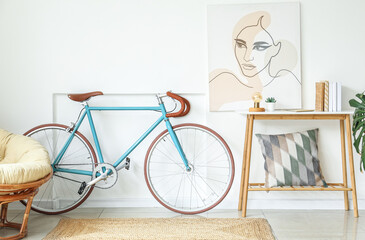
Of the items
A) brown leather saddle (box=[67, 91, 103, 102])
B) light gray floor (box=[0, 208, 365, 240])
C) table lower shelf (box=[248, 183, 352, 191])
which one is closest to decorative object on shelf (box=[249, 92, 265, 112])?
table lower shelf (box=[248, 183, 352, 191])

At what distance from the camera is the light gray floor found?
245 cm

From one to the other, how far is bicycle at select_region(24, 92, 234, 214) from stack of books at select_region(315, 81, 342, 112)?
806mm

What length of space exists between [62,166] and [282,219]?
1.75 metres

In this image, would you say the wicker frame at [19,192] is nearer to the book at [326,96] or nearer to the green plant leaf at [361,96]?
the book at [326,96]

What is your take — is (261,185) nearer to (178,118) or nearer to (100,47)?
(178,118)

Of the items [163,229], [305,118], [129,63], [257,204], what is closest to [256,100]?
[305,118]

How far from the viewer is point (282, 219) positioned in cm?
275

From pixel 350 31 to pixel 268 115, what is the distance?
961mm

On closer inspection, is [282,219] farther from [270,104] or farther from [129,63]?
[129,63]

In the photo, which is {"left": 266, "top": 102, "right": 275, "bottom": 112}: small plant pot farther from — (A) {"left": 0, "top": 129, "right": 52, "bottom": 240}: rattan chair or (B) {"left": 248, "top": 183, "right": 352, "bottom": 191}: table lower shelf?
(A) {"left": 0, "top": 129, "right": 52, "bottom": 240}: rattan chair

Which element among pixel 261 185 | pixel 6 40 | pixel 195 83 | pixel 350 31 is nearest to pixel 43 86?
pixel 6 40

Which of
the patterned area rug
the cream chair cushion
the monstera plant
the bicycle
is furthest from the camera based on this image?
the bicycle

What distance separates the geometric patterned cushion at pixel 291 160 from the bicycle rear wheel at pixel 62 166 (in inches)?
53.1

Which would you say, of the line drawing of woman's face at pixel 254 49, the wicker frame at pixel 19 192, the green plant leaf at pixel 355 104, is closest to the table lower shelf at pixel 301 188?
the green plant leaf at pixel 355 104
